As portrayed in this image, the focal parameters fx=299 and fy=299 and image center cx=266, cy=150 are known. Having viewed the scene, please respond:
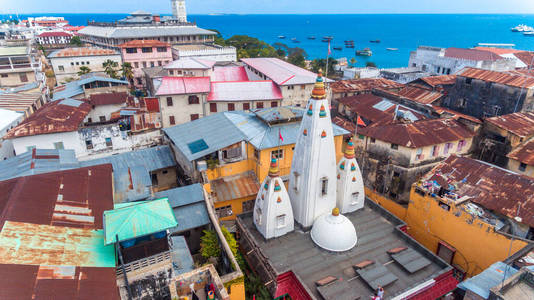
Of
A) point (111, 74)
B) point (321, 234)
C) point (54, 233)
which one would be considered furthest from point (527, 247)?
point (111, 74)

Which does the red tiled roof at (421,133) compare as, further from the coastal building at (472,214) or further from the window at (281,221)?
the window at (281,221)

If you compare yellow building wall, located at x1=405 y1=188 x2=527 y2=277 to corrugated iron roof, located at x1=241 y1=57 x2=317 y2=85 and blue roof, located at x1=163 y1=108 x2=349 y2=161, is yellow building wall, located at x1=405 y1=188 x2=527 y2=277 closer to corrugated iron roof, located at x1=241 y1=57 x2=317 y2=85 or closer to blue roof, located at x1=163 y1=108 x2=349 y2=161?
blue roof, located at x1=163 y1=108 x2=349 y2=161

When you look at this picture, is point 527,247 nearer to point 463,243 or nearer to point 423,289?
point 463,243

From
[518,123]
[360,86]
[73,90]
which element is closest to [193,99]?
[73,90]

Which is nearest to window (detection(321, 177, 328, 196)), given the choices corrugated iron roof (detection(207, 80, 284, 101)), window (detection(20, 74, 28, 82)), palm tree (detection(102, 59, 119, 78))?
corrugated iron roof (detection(207, 80, 284, 101))

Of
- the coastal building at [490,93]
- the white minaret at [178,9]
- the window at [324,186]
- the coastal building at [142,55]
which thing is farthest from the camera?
the white minaret at [178,9]

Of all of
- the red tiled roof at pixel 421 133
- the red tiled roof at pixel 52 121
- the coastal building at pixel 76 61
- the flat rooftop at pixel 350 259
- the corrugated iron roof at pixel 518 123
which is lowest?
the flat rooftop at pixel 350 259

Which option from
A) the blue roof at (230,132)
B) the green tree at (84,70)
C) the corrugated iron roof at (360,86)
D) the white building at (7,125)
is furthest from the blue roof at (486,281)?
the green tree at (84,70)
